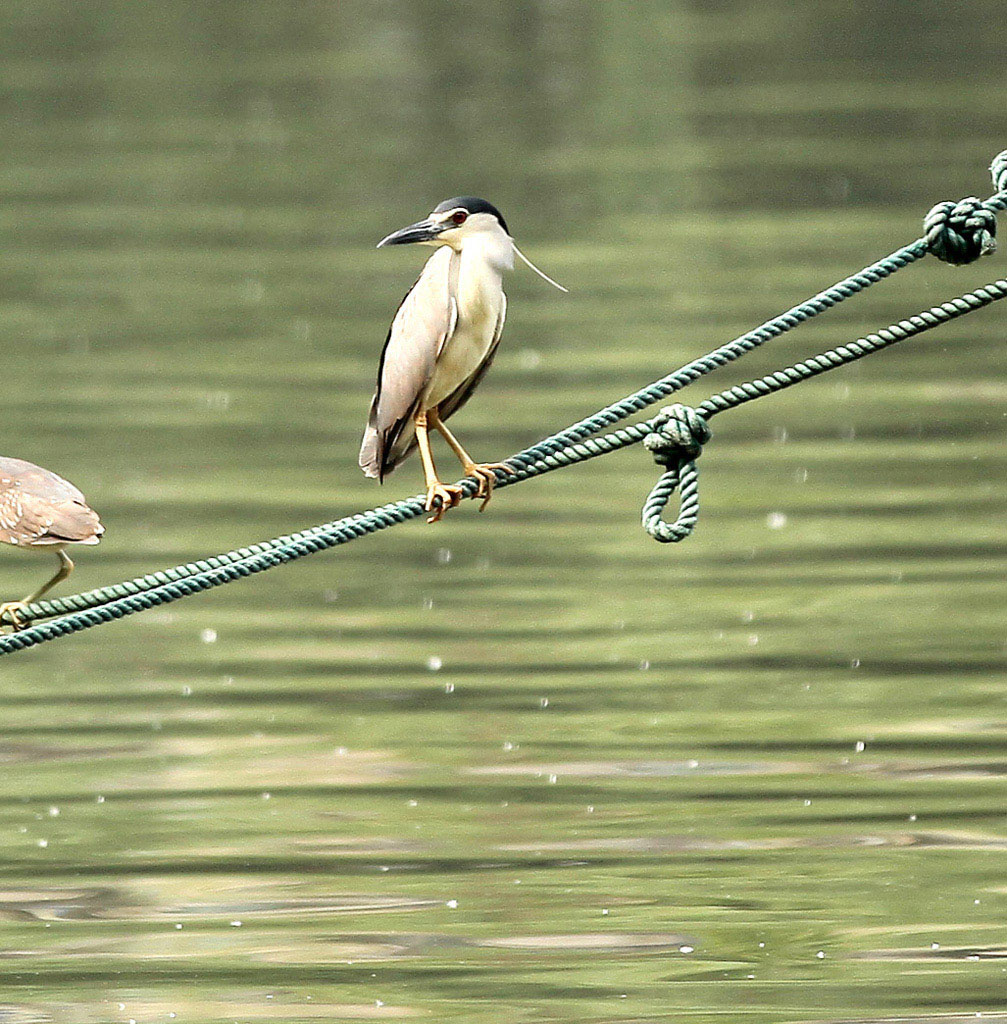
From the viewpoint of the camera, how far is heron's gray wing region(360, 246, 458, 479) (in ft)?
21.4

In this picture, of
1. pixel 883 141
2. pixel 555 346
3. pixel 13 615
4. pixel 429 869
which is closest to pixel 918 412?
pixel 555 346

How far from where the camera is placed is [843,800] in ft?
29.5

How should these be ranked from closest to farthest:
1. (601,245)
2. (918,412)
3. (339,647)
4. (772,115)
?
(339,647), (918,412), (601,245), (772,115)

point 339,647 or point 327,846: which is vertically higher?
point 339,647

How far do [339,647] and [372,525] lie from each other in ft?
15.9

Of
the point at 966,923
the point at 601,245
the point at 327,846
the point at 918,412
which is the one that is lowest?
the point at 966,923

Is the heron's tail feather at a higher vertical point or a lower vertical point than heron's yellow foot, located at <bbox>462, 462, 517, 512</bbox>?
higher

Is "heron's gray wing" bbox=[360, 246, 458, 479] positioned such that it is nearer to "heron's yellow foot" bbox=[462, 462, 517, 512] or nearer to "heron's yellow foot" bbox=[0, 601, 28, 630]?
"heron's yellow foot" bbox=[462, 462, 517, 512]

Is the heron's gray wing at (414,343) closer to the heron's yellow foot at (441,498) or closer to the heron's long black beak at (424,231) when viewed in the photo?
the heron's long black beak at (424,231)

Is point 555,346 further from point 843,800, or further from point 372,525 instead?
point 372,525

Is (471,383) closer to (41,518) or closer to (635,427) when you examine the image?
(635,427)

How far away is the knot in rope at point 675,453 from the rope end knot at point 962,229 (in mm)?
654

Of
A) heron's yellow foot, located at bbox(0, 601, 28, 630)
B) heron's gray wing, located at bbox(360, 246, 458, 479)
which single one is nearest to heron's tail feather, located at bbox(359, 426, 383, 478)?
heron's gray wing, located at bbox(360, 246, 458, 479)

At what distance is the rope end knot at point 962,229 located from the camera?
20.2 feet
